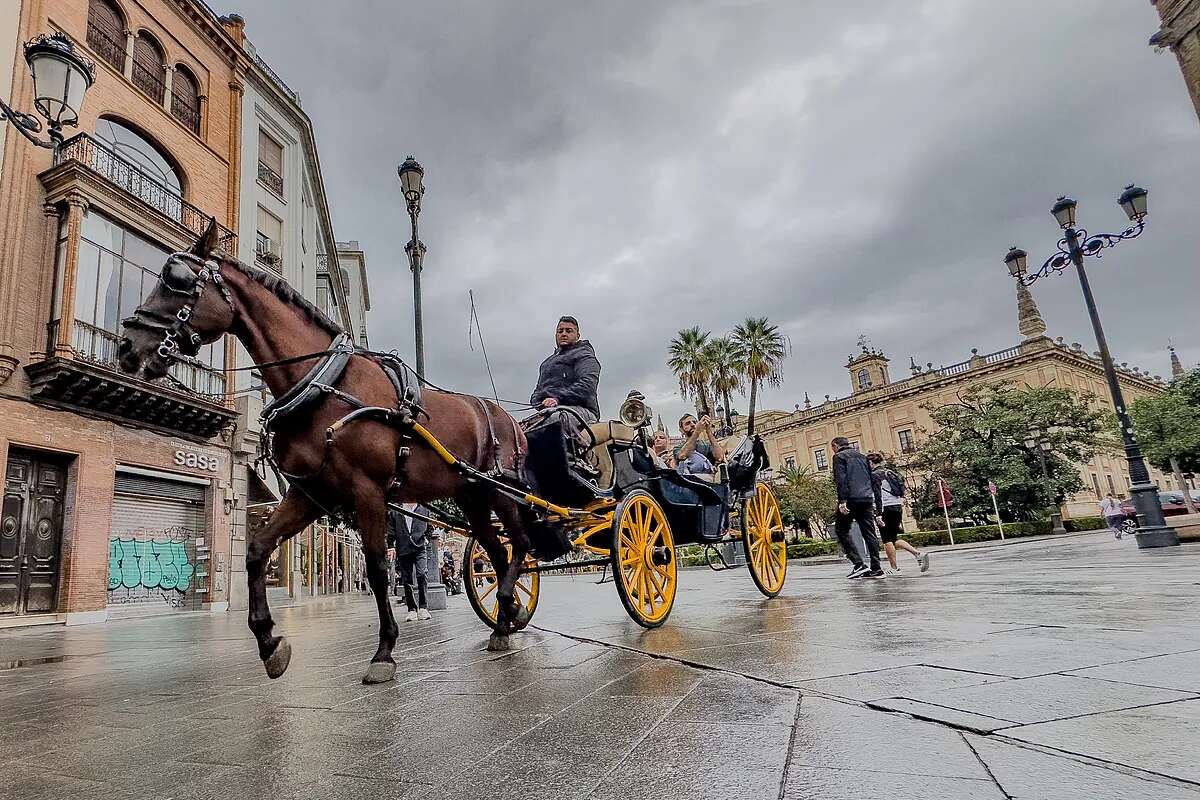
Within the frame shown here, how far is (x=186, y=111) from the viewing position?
1814cm

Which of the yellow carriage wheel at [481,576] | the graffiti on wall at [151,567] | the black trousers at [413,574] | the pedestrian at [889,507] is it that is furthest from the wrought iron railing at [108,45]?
the pedestrian at [889,507]

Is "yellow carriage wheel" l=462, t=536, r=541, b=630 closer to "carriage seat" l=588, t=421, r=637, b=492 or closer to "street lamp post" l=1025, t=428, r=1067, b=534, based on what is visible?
"carriage seat" l=588, t=421, r=637, b=492

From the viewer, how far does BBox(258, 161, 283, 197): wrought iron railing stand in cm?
2103

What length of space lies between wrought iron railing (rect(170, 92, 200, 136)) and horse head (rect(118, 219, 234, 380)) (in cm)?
1761

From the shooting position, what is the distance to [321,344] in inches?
161

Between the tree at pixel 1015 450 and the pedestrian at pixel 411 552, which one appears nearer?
the pedestrian at pixel 411 552

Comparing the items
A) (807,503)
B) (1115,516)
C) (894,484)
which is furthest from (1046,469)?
(894,484)

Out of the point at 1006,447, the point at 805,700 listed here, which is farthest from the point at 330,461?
the point at 1006,447

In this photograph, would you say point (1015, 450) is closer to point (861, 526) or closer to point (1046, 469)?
point (1046, 469)

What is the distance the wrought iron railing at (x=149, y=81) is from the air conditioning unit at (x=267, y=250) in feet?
14.1

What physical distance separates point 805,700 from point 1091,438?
155ft

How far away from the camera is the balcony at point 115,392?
496 inches

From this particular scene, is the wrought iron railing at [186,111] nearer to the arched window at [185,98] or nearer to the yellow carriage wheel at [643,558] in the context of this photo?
the arched window at [185,98]

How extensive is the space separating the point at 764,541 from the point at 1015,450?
131 ft
